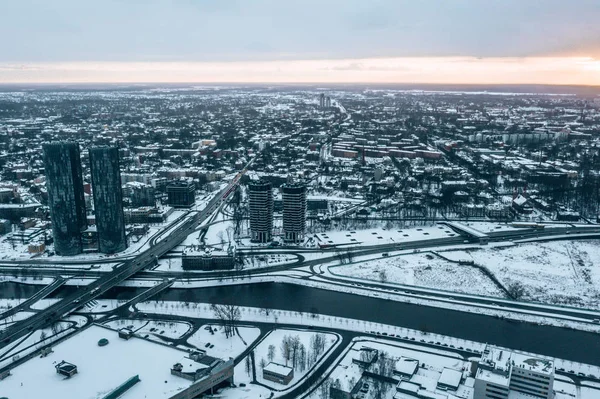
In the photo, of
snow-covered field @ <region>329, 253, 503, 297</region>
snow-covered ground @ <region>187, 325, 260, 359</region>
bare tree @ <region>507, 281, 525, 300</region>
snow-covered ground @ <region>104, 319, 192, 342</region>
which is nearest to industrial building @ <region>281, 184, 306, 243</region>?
snow-covered field @ <region>329, 253, 503, 297</region>

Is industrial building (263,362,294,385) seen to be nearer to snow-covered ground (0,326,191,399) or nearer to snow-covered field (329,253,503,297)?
snow-covered ground (0,326,191,399)

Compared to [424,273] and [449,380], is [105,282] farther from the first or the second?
[449,380]

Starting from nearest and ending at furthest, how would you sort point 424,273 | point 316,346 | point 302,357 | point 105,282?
point 302,357, point 316,346, point 105,282, point 424,273

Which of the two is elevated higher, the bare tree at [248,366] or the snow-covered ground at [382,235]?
the snow-covered ground at [382,235]

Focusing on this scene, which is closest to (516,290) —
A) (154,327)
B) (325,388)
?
(325,388)

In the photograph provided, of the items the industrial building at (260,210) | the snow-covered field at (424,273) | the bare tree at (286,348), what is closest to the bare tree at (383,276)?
the snow-covered field at (424,273)

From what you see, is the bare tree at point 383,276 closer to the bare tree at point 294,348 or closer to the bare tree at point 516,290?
the bare tree at point 516,290
